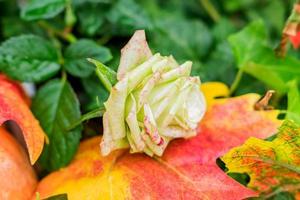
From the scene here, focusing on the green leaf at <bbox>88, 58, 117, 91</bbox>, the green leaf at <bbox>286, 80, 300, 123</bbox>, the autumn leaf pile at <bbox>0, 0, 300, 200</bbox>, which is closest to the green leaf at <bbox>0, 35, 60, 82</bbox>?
the autumn leaf pile at <bbox>0, 0, 300, 200</bbox>

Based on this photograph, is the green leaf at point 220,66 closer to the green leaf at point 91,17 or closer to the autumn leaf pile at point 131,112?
the autumn leaf pile at point 131,112

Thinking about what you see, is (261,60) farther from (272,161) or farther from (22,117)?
(22,117)

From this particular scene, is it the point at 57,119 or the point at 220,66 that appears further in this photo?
the point at 220,66

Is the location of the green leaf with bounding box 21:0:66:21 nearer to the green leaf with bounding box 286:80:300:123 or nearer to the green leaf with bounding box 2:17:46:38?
the green leaf with bounding box 2:17:46:38

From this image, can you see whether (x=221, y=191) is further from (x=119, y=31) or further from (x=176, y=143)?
(x=119, y=31)

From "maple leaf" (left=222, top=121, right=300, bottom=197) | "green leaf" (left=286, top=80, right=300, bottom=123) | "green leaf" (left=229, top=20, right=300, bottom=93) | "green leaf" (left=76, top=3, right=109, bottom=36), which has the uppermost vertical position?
"green leaf" (left=76, top=3, right=109, bottom=36)

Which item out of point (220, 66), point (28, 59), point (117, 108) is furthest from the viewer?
point (220, 66)

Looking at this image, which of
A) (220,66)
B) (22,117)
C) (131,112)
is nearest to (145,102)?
(131,112)
